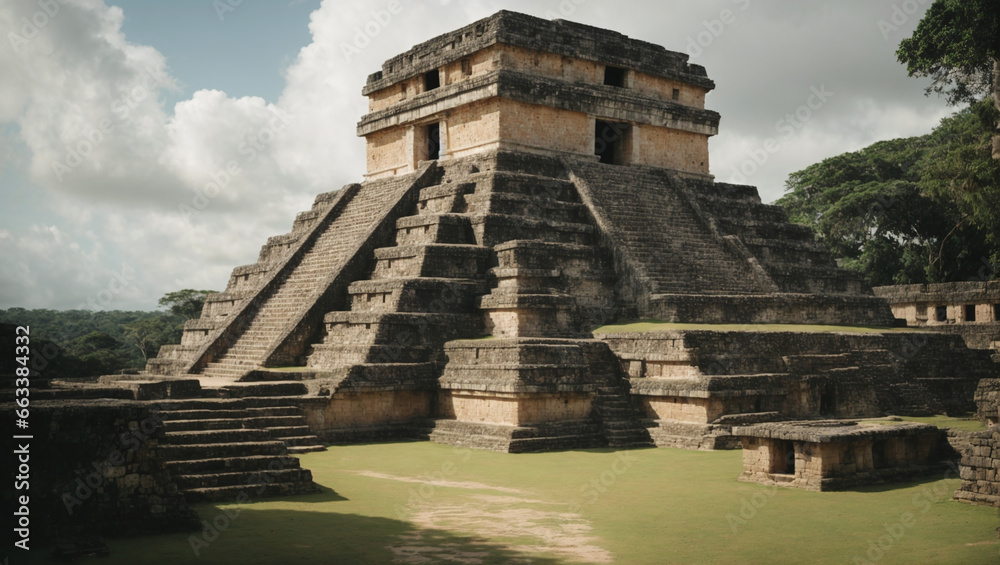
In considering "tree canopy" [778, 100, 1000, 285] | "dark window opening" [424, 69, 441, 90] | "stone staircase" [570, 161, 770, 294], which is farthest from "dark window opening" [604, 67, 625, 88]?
"tree canopy" [778, 100, 1000, 285]

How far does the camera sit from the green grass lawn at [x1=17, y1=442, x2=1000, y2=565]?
828 centimetres

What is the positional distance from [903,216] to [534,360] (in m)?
22.9

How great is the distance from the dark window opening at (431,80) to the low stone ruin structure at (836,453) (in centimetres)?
1429

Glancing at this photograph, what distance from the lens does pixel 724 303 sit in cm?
1869

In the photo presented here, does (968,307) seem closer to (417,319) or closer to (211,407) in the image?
(417,319)

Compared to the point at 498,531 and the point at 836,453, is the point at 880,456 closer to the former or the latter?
the point at 836,453

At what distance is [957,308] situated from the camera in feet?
81.7

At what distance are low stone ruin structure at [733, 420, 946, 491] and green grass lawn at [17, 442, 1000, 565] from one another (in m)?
0.25

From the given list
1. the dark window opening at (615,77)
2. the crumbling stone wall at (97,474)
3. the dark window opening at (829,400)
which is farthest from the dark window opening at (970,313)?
the crumbling stone wall at (97,474)

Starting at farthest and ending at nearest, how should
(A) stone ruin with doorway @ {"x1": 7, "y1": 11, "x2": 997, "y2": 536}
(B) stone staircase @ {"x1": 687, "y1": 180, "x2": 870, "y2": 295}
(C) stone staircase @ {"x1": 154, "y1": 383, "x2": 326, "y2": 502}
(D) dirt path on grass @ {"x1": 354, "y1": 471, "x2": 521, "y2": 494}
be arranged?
(B) stone staircase @ {"x1": 687, "y1": 180, "x2": 870, "y2": 295} → (A) stone ruin with doorway @ {"x1": 7, "y1": 11, "x2": 997, "y2": 536} → (D) dirt path on grass @ {"x1": 354, "y1": 471, "x2": 521, "y2": 494} → (C) stone staircase @ {"x1": 154, "y1": 383, "x2": 326, "y2": 502}

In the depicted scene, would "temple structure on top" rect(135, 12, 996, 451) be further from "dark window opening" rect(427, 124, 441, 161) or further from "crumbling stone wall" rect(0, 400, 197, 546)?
"crumbling stone wall" rect(0, 400, 197, 546)

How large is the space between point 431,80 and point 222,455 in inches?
570

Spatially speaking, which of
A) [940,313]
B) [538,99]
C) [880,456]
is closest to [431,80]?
[538,99]

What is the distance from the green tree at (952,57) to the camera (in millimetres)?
25266
